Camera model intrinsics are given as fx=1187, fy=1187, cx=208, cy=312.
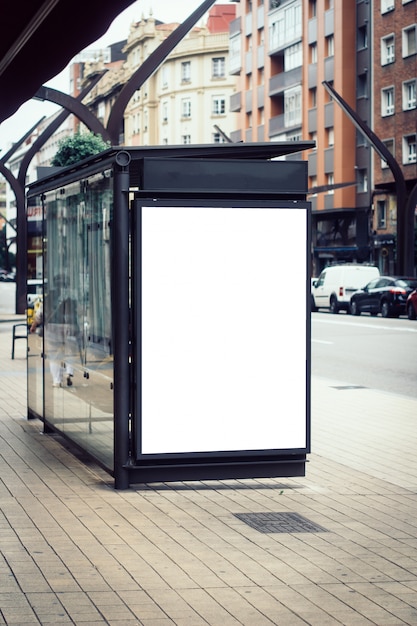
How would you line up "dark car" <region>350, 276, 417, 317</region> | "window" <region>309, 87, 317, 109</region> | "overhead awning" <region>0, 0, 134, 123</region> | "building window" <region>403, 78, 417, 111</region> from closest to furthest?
1. "overhead awning" <region>0, 0, 134, 123</region>
2. "dark car" <region>350, 276, 417, 317</region>
3. "building window" <region>403, 78, 417, 111</region>
4. "window" <region>309, 87, 317, 109</region>

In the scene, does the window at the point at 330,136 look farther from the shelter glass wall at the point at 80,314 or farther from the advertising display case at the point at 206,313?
the advertising display case at the point at 206,313

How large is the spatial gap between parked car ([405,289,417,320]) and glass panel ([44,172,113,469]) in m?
26.8

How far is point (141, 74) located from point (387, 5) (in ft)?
156

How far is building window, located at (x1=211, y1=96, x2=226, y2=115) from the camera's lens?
99.7m

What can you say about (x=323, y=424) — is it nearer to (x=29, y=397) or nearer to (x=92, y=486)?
(x=29, y=397)

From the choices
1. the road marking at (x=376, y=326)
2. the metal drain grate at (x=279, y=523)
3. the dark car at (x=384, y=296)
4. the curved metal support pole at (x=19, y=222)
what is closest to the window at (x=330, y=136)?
the dark car at (x=384, y=296)

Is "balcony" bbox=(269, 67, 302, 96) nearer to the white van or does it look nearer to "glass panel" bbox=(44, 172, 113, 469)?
the white van

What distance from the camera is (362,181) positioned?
66.9 meters

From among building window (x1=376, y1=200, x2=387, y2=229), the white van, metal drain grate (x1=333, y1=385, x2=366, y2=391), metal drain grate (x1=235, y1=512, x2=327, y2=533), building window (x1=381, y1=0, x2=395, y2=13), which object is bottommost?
metal drain grate (x1=235, y1=512, x2=327, y2=533)

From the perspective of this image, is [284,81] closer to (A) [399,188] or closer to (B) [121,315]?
(A) [399,188]

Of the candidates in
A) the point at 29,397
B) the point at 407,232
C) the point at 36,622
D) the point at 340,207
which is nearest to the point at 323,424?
the point at 29,397

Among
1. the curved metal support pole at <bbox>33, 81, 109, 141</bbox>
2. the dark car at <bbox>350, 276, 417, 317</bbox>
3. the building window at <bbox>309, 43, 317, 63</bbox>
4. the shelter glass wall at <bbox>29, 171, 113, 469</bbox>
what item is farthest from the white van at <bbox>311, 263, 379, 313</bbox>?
the shelter glass wall at <bbox>29, 171, 113, 469</bbox>

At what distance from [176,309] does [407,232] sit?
31.8m

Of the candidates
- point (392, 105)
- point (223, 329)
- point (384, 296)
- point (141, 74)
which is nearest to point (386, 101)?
point (392, 105)
